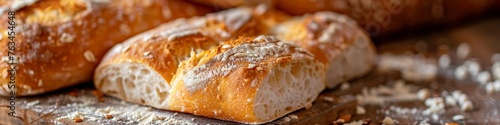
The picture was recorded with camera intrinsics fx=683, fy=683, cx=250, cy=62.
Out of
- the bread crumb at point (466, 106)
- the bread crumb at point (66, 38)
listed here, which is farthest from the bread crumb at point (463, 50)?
the bread crumb at point (66, 38)

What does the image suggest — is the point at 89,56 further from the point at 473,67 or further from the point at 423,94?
the point at 473,67

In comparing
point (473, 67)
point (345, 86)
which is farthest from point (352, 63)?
point (473, 67)

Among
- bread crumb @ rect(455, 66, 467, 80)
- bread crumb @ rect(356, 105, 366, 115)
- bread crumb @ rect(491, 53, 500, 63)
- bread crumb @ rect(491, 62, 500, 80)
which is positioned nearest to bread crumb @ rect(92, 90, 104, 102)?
bread crumb @ rect(356, 105, 366, 115)

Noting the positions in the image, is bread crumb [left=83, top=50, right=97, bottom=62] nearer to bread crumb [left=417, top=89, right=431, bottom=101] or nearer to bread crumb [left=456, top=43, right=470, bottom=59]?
bread crumb [left=417, top=89, right=431, bottom=101]

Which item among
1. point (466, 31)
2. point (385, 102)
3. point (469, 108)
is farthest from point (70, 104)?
point (466, 31)

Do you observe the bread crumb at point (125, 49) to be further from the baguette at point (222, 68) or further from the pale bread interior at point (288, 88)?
the pale bread interior at point (288, 88)

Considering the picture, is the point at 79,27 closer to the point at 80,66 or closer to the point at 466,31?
the point at 80,66
